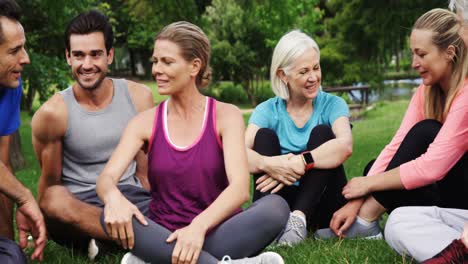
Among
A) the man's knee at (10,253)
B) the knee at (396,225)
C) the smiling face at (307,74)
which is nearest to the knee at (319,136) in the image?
the smiling face at (307,74)

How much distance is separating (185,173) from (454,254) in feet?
4.25

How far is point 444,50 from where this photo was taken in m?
3.64

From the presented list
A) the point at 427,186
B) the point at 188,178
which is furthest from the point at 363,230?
the point at 188,178

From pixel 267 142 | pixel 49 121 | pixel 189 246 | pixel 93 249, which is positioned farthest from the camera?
pixel 267 142

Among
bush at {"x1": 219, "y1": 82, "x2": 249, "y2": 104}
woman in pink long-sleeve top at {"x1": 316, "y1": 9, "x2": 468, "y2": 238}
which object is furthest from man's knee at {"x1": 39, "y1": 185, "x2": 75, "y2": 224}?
bush at {"x1": 219, "y1": 82, "x2": 249, "y2": 104}

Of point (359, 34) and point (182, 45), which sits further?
point (359, 34)

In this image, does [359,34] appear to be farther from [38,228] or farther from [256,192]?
[38,228]

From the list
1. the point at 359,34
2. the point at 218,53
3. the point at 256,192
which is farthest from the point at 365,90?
the point at 256,192

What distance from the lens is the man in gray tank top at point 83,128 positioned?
151 inches

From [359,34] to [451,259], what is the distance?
23.4 ft

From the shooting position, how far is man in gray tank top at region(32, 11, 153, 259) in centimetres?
384

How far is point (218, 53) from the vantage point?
25.2 meters

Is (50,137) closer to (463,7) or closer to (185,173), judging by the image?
(185,173)

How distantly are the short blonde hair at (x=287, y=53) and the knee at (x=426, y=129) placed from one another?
0.87 metres
